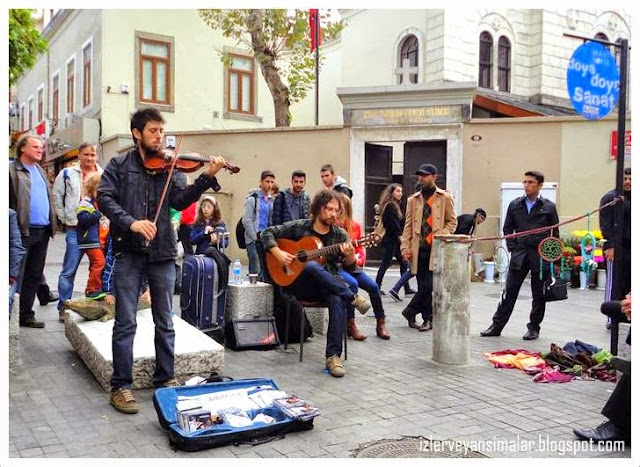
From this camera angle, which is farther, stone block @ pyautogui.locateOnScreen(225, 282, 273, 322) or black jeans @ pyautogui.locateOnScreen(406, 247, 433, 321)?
black jeans @ pyautogui.locateOnScreen(406, 247, 433, 321)

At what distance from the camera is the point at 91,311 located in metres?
5.78

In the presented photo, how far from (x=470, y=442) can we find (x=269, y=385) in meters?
1.36

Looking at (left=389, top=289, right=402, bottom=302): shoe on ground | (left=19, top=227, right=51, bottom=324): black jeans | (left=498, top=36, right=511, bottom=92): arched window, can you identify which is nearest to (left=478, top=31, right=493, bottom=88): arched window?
(left=498, top=36, right=511, bottom=92): arched window

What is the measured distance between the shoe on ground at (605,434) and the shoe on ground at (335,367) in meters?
1.88

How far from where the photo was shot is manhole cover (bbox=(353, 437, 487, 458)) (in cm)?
367

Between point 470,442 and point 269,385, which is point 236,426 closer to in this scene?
point 269,385

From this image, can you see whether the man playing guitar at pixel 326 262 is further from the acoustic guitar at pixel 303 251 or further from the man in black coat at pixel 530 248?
the man in black coat at pixel 530 248

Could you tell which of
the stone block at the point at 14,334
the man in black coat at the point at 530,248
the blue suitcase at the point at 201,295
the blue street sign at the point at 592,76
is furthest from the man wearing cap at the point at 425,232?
the stone block at the point at 14,334

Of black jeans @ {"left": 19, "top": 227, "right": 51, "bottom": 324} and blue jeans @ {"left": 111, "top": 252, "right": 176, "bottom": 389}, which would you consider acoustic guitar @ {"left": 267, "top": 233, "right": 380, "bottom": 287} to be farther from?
black jeans @ {"left": 19, "top": 227, "right": 51, "bottom": 324}

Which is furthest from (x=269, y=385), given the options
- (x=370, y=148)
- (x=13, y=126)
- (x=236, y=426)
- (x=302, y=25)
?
(x=13, y=126)

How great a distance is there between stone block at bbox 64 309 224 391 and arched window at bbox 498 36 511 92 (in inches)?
754

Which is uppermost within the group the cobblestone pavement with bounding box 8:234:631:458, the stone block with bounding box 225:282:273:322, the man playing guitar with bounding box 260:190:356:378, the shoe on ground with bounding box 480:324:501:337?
the man playing guitar with bounding box 260:190:356:378

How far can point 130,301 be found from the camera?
4352 millimetres

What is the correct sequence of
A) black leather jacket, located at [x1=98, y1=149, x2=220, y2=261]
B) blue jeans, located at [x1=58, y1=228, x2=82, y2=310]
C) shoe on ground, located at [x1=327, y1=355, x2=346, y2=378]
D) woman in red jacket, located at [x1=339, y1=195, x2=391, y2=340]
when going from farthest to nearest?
blue jeans, located at [x1=58, y1=228, x2=82, y2=310] < woman in red jacket, located at [x1=339, y1=195, x2=391, y2=340] < shoe on ground, located at [x1=327, y1=355, x2=346, y2=378] < black leather jacket, located at [x1=98, y1=149, x2=220, y2=261]
